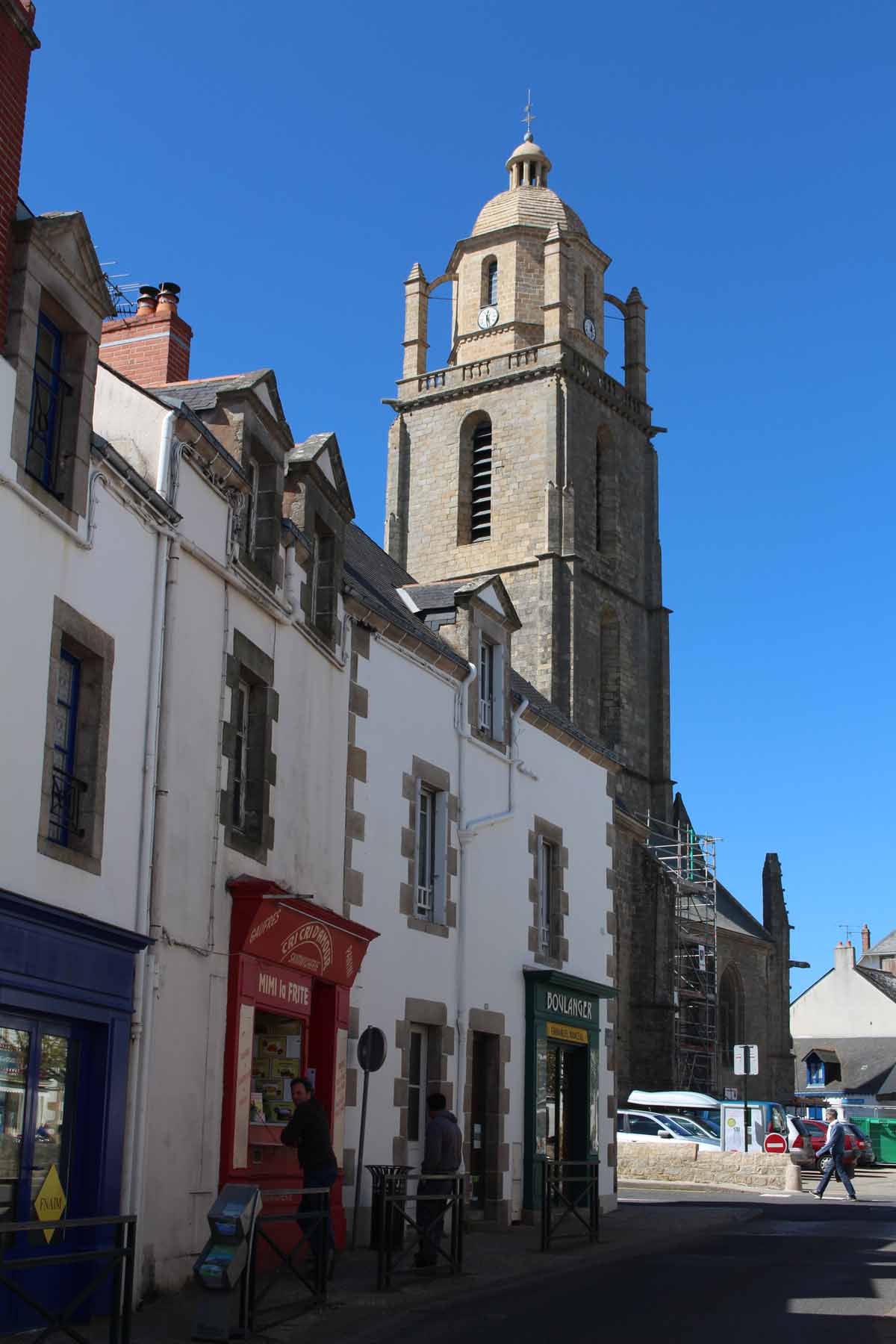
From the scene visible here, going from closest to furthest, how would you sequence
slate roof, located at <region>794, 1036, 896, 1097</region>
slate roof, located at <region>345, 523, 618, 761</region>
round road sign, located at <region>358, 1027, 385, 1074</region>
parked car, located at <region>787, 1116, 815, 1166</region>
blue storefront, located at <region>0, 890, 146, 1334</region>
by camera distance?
blue storefront, located at <region>0, 890, 146, 1334</region> < round road sign, located at <region>358, 1027, 385, 1074</region> < slate roof, located at <region>345, 523, 618, 761</region> < parked car, located at <region>787, 1116, 815, 1166</region> < slate roof, located at <region>794, 1036, 896, 1097</region>

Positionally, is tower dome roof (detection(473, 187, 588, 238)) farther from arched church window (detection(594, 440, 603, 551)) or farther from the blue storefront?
the blue storefront

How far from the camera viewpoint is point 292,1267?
9.38 m

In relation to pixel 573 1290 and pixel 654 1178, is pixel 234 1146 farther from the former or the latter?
pixel 654 1178

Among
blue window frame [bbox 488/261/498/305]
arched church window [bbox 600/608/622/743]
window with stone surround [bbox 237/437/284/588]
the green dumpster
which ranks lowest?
the green dumpster

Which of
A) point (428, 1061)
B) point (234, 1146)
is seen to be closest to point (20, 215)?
point (234, 1146)

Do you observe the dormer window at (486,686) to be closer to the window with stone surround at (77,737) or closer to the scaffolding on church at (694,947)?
the window with stone surround at (77,737)

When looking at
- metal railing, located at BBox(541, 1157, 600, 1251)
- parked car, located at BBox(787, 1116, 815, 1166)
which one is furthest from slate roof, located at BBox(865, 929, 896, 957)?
metal railing, located at BBox(541, 1157, 600, 1251)

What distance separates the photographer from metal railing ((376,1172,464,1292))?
35.8 feet

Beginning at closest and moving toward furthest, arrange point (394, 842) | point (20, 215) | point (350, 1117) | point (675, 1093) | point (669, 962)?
point (20, 215), point (350, 1117), point (394, 842), point (675, 1093), point (669, 962)

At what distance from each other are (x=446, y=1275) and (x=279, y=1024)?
2.44 meters

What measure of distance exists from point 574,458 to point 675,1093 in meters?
20.7

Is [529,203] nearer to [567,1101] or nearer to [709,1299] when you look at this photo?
[567,1101]

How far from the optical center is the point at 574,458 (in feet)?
160

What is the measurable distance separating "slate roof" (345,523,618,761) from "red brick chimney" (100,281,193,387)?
101 inches
